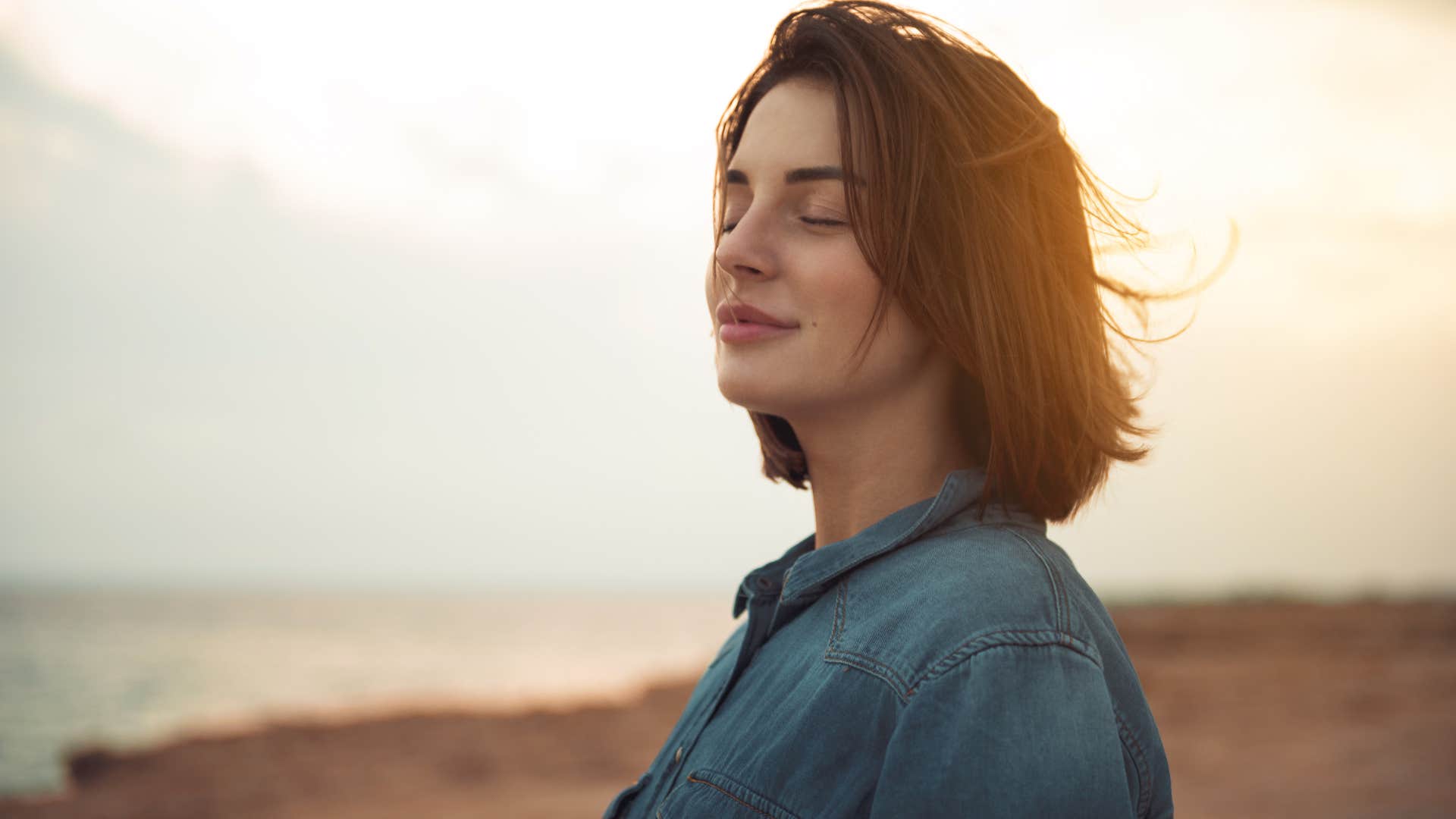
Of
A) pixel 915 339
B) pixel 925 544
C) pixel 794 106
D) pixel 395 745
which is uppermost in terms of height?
pixel 794 106

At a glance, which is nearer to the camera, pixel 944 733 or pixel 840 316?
pixel 944 733

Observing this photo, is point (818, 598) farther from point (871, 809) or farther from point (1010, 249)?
point (1010, 249)

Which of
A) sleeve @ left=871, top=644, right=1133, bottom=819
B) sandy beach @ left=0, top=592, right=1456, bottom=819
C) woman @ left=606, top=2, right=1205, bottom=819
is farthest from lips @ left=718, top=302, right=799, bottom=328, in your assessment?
sandy beach @ left=0, top=592, right=1456, bottom=819

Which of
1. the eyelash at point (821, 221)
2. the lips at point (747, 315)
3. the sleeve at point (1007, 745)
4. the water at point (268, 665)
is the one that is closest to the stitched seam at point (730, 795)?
the sleeve at point (1007, 745)

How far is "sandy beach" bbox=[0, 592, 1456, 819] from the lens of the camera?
24.9ft

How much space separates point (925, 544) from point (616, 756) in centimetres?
965

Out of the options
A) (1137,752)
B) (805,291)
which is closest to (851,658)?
(1137,752)

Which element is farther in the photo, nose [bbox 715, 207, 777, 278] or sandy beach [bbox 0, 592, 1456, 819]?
sandy beach [bbox 0, 592, 1456, 819]

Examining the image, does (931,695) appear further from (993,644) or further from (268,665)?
(268,665)

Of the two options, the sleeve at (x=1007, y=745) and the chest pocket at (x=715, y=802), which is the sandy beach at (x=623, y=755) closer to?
the chest pocket at (x=715, y=802)

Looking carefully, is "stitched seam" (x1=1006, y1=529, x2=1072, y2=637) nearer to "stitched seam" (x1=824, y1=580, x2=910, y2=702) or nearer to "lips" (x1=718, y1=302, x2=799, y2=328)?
"stitched seam" (x1=824, y1=580, x2=910, y2=702)

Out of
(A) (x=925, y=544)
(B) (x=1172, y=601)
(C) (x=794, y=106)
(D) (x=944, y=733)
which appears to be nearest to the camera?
(D) (x=944, y=733)

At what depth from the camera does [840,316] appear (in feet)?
5.22

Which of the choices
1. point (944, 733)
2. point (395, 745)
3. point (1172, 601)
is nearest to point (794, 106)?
point (944, 733)
